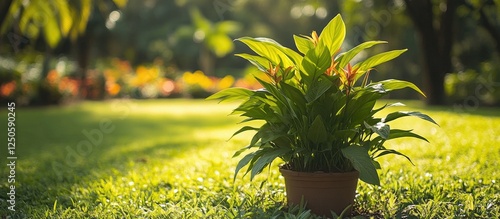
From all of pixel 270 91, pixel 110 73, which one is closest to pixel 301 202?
pixel 270 91

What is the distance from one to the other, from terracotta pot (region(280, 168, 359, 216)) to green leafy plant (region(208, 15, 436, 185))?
87 millimetres

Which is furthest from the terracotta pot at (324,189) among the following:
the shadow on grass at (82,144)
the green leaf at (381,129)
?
the shadow on grass at (82,144)

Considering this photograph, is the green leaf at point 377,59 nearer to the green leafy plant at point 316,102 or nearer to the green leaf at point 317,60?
the green leafy plant at point 316,102

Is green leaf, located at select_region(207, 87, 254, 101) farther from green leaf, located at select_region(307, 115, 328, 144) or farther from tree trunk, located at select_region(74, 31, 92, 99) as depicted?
tree trunk, located at select_region(74, 31, 92, 99)

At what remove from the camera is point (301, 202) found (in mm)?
3172

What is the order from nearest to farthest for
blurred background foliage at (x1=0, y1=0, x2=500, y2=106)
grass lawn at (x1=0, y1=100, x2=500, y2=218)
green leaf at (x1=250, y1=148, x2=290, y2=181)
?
green leaf at (x1=250, y1=148, x2=290, y2=181)
grass lawn at (x1=0, y1=100, x2=500, y2=218)
blurred background foliage at (x1=0, y1=0, x2=500, y2=106)

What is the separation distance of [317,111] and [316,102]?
52mm

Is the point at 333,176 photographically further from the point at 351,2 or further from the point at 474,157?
the point at 351,2

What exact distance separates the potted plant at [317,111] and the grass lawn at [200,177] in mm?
251

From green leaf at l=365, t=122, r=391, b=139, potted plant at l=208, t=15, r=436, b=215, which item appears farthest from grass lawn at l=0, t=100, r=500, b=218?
green leaf at l=365, t=122, r=391, b=139

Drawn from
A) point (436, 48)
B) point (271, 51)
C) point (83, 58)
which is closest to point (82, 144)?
point (271, 51)

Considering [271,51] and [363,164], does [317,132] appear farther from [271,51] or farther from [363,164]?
[271,51]

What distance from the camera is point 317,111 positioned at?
3230mm

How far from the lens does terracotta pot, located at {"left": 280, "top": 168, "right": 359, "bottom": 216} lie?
316cm
